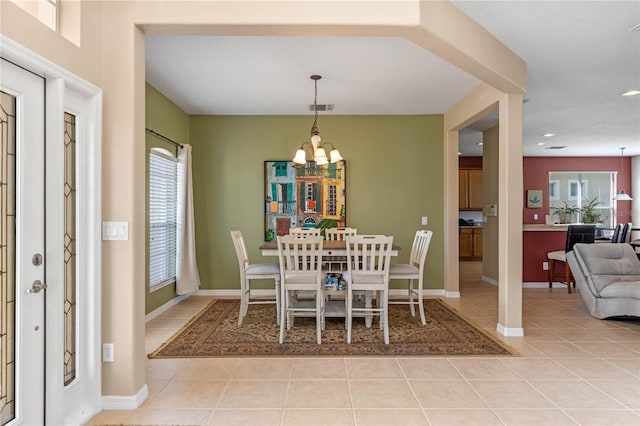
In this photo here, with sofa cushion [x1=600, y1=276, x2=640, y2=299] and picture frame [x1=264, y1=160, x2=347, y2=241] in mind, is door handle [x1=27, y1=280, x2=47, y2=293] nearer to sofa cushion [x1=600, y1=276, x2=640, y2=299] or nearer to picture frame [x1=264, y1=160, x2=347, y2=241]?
picture frame [x1=264, y1=160, x2=347, y2=241]

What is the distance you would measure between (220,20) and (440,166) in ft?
Result: 13.9

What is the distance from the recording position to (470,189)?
10211 mm

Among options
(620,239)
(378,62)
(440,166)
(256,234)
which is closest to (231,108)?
(256,234)

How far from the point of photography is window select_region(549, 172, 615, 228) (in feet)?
32.9

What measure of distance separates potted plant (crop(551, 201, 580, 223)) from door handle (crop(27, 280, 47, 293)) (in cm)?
1013

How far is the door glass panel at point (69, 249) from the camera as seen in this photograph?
2.28 metres

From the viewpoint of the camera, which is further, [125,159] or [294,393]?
[294,393]

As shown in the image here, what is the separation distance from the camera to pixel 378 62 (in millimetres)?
3889

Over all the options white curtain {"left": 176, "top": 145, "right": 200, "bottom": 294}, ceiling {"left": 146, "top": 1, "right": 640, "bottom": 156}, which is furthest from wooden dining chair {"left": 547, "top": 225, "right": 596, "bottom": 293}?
white curtain {"left": 176, "top": 145, "right": 200, "bottom": 294}

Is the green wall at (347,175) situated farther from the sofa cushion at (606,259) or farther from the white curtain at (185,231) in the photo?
the sofa cushion at (606,259)

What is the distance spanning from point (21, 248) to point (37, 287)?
21cm

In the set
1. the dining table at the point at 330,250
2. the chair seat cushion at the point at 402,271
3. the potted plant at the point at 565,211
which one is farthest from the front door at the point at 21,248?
the potted plant at the point at 565,211

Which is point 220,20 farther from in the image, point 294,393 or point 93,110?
point 294,393

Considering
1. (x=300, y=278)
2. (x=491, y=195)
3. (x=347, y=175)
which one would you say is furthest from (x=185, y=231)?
(x=491, y=195)
